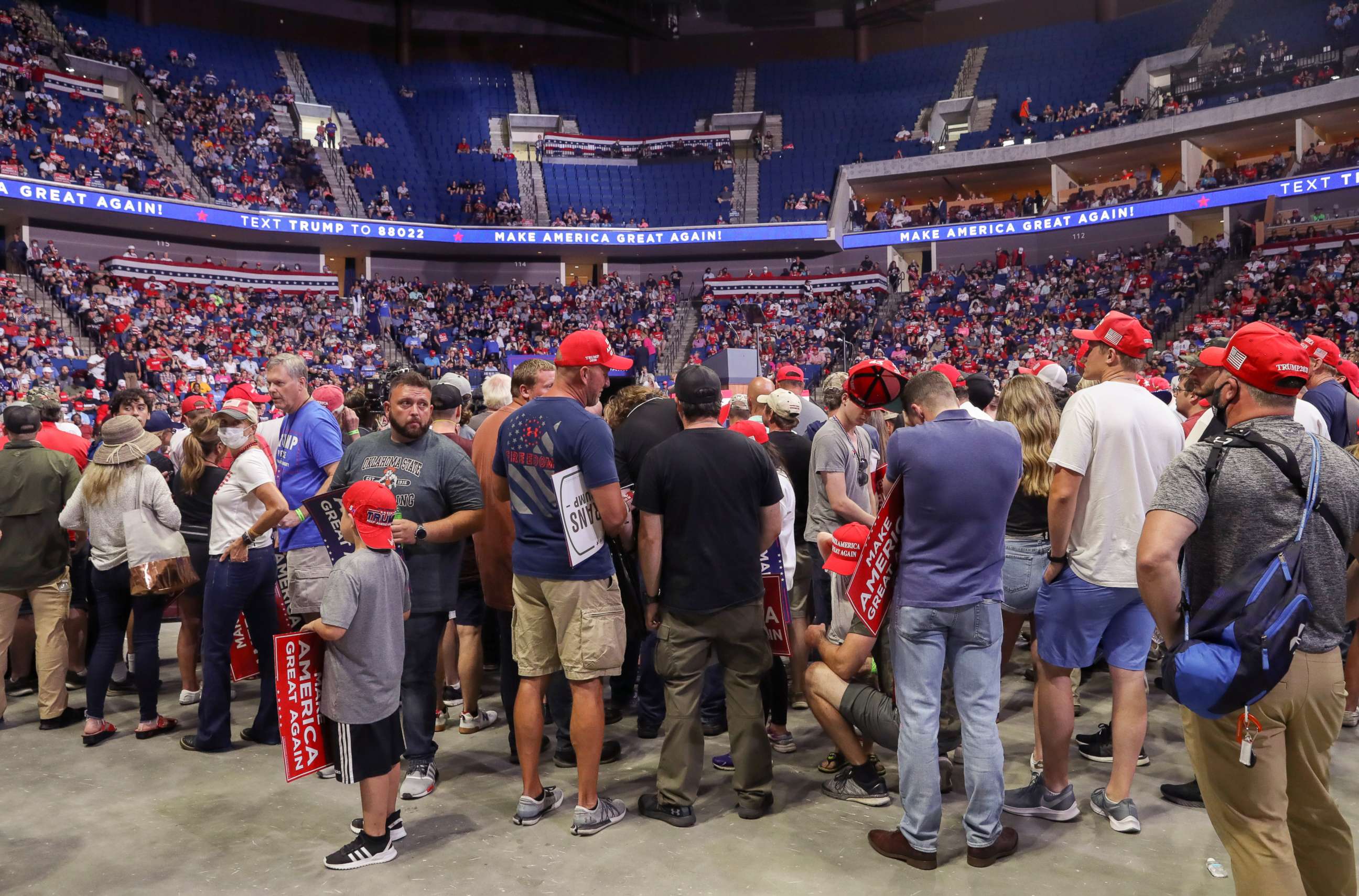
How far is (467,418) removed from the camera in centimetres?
637

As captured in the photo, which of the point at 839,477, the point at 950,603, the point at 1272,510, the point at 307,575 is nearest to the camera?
the point at 1272,510

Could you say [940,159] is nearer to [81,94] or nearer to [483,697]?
[81,94]

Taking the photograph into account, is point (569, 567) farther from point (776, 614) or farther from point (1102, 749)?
point (1102, 749)

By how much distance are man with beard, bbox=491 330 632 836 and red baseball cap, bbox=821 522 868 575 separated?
84 centimetres

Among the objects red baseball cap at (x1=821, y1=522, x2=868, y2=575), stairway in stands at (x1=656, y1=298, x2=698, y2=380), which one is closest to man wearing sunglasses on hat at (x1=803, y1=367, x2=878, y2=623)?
red baseball cap at (x1=821, y1=522, x2=868, y2=575)

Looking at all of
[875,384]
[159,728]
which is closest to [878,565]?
[875,384]

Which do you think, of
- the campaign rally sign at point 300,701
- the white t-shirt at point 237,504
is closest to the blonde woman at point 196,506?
the white t-shirt at point 237,504

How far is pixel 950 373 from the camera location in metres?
3.80

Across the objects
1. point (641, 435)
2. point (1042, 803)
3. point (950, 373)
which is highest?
point (950, 373)

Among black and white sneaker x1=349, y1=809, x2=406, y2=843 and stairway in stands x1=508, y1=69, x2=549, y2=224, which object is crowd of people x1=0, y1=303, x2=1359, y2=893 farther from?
stairway in stands x1=508, y1=69, x2=549, y2=224

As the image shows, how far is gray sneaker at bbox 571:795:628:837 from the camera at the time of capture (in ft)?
11.5

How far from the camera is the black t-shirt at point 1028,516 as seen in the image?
4086 mm

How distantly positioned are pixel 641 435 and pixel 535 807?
A: 1.71 metres

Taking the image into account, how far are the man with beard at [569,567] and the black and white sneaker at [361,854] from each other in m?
0.53
